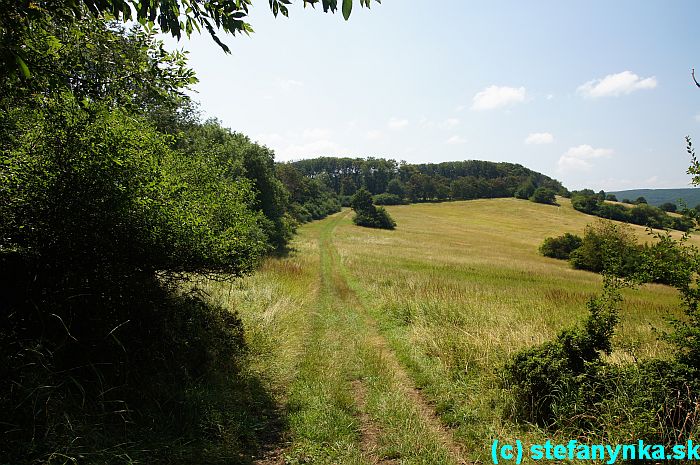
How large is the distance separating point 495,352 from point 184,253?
22.2 ft

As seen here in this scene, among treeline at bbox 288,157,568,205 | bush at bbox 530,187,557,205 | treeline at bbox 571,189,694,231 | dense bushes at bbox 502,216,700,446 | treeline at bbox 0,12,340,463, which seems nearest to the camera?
treeline at bbox 0,12,340,463

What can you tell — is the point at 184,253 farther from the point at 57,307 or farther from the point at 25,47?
the point at 25,47

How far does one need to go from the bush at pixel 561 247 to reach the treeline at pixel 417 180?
7250 cm

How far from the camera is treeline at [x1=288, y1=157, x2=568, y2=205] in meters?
129

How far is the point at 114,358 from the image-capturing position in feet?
16.7

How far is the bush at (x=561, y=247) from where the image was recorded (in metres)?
49.4

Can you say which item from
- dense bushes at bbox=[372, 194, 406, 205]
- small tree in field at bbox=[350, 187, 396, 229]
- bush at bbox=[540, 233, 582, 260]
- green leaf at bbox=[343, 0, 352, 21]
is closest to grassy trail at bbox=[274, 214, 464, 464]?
green leaf at bbox=[343, 0, 352, 21]

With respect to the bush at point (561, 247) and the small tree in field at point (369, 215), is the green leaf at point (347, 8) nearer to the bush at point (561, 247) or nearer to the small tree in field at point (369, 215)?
the bush at point (561, 247)

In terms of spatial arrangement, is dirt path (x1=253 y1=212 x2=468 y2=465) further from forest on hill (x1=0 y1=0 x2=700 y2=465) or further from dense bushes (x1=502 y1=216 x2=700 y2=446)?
dense bushes (x1=502 y1=216 x2=700 y2=446)

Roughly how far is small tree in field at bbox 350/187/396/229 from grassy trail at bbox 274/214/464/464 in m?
66.3

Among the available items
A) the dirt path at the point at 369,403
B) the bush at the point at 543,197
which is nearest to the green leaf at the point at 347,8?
the dirt path at the point at 369,403

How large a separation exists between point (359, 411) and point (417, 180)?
129260mm

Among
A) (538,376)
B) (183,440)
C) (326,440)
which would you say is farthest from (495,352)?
(183,440)

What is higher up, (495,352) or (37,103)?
(37,103)
